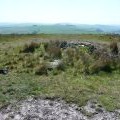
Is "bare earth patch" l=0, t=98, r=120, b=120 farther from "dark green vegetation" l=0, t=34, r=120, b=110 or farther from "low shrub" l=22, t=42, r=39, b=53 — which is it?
"low shrub" l=22, t=42, r=39, b=53

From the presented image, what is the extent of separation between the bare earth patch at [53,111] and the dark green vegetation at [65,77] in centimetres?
49

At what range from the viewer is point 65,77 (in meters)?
18.4

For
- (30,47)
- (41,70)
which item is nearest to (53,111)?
(41,70)

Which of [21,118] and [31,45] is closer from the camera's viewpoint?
[21,118]

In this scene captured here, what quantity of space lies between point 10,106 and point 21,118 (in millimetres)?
1296

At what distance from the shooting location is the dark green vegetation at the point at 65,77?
14906 millimetres

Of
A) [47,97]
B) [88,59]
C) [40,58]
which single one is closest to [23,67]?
[40,58]

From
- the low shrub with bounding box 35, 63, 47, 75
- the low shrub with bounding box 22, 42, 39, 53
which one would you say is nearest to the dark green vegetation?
the low shrub with bounding box 35, 63, 47, 75

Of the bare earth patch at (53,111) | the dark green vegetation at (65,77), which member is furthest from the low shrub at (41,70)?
the bare earth patch at (53,111)

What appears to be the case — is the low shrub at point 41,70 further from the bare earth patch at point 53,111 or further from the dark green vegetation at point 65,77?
the bare earth patch at point 53,111

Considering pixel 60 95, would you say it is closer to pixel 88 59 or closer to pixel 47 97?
pixel 47 97

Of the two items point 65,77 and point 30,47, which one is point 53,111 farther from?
point 30,47

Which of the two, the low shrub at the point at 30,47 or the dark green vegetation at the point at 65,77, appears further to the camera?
the low shrub at the point at 30,47

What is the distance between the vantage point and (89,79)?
18.2 meters
